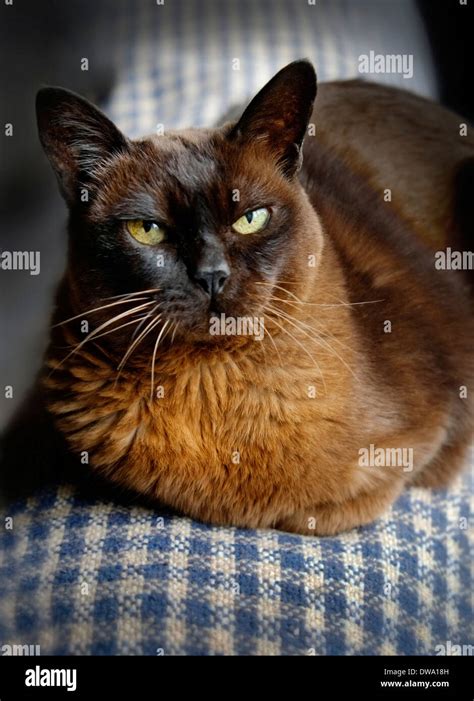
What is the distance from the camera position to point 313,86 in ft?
2.84

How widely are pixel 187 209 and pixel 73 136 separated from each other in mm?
157

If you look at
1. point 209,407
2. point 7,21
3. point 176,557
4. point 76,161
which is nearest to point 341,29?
point 7,21

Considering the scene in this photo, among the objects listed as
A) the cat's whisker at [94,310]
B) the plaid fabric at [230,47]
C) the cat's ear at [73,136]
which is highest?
the plaid fabric at [230,47]

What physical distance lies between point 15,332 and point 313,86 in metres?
0.63

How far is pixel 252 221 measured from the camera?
34.1 inches

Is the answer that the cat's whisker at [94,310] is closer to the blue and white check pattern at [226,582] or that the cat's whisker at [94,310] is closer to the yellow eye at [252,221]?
the yellow eye at [252,221]

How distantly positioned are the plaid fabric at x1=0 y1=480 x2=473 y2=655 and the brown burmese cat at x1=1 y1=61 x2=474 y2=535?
0.04 metres

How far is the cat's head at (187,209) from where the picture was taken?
832 millimetres

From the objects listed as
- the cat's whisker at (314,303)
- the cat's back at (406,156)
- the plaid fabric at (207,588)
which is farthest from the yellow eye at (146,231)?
the cat's back at (406,156)

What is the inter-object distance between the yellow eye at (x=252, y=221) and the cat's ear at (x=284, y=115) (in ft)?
0.23

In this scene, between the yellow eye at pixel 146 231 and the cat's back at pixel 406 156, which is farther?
the cat's back at pixel 406 156

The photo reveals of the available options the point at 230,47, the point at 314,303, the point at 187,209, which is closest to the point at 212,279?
the point at 187,209

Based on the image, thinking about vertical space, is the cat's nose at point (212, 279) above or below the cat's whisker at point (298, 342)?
above

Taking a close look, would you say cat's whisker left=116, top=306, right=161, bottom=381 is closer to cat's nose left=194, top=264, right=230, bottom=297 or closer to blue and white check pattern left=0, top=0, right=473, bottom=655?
cat's nose left=194, top=264, right=230, bottom=297
